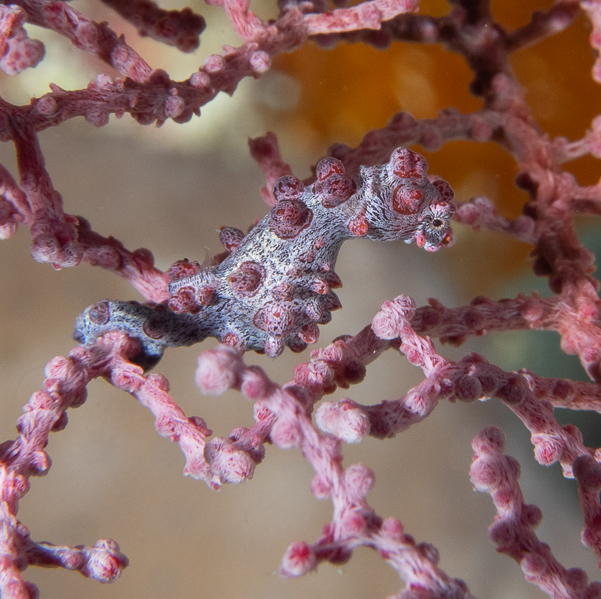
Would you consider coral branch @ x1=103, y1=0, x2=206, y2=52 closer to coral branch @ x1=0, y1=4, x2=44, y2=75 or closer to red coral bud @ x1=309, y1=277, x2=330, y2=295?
coral branch @ x1=0, y1=4, x2=44, y2=75

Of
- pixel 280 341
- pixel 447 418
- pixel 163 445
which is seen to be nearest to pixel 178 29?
pixel 280 341

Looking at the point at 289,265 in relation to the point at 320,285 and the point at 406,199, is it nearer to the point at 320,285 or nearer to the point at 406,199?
the point at 320,285

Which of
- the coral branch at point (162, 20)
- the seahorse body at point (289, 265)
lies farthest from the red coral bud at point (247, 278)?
the coral branch at point (162, 20)

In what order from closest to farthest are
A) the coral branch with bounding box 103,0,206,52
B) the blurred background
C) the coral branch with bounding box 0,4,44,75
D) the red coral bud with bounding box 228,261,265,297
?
1. the coral branch with bounding box 0,4,44,75
2. the red coral bud with bounding box 228,261,265,297
3. the blurred background
4. the coral branch with bounding box 103,0,206,52

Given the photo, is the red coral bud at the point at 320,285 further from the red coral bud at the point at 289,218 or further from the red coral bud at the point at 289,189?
the red coral bud at the point at 289,189

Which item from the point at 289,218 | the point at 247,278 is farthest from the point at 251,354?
the point at 289,218

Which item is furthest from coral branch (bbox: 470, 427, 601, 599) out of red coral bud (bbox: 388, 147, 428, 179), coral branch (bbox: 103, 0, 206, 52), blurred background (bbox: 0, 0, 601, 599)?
coral branch (bbox: 103, 0, 206, 52)
